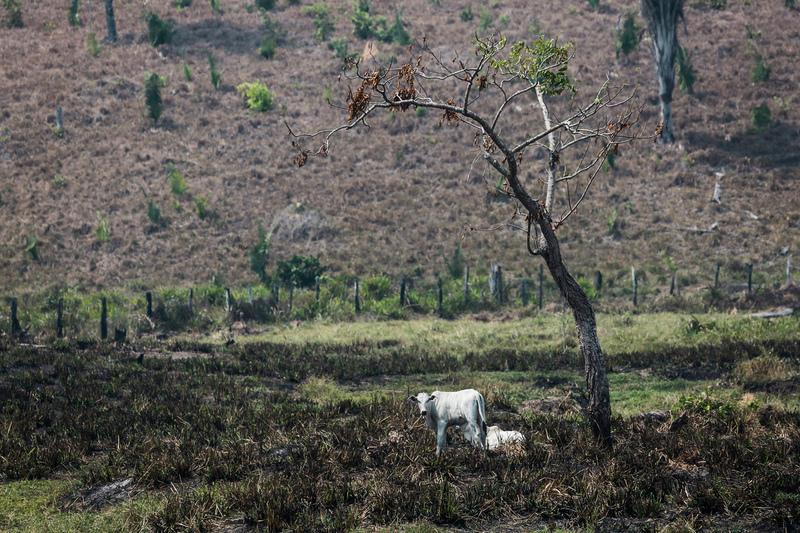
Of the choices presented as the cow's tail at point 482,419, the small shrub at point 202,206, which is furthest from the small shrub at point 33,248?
the cow's tail at point 482,419

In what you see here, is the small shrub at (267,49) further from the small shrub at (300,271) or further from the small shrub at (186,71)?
the small shrub at (300,271)

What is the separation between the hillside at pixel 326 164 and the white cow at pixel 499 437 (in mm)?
23393

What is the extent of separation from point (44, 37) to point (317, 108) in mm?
23415

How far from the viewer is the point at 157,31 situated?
5212cm

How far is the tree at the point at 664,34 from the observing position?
4038 centimetres

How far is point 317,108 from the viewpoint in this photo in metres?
48.8

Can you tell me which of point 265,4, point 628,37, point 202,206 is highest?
point 265,4

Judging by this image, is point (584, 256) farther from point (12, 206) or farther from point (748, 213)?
point (12, 206)

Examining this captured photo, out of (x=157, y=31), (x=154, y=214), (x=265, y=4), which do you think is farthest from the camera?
(x=265, y=4)

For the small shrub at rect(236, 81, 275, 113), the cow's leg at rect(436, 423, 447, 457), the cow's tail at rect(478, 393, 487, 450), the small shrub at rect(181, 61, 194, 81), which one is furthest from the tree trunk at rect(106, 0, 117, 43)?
the cow's tail at rect(478, 393, 487, 450)

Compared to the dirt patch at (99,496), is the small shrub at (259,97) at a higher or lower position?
higher

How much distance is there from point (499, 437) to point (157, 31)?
51.1 metres

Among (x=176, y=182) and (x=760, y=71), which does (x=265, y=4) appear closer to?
(x=176, y=182)

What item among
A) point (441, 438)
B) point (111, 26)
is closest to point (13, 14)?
point (111, 26)
